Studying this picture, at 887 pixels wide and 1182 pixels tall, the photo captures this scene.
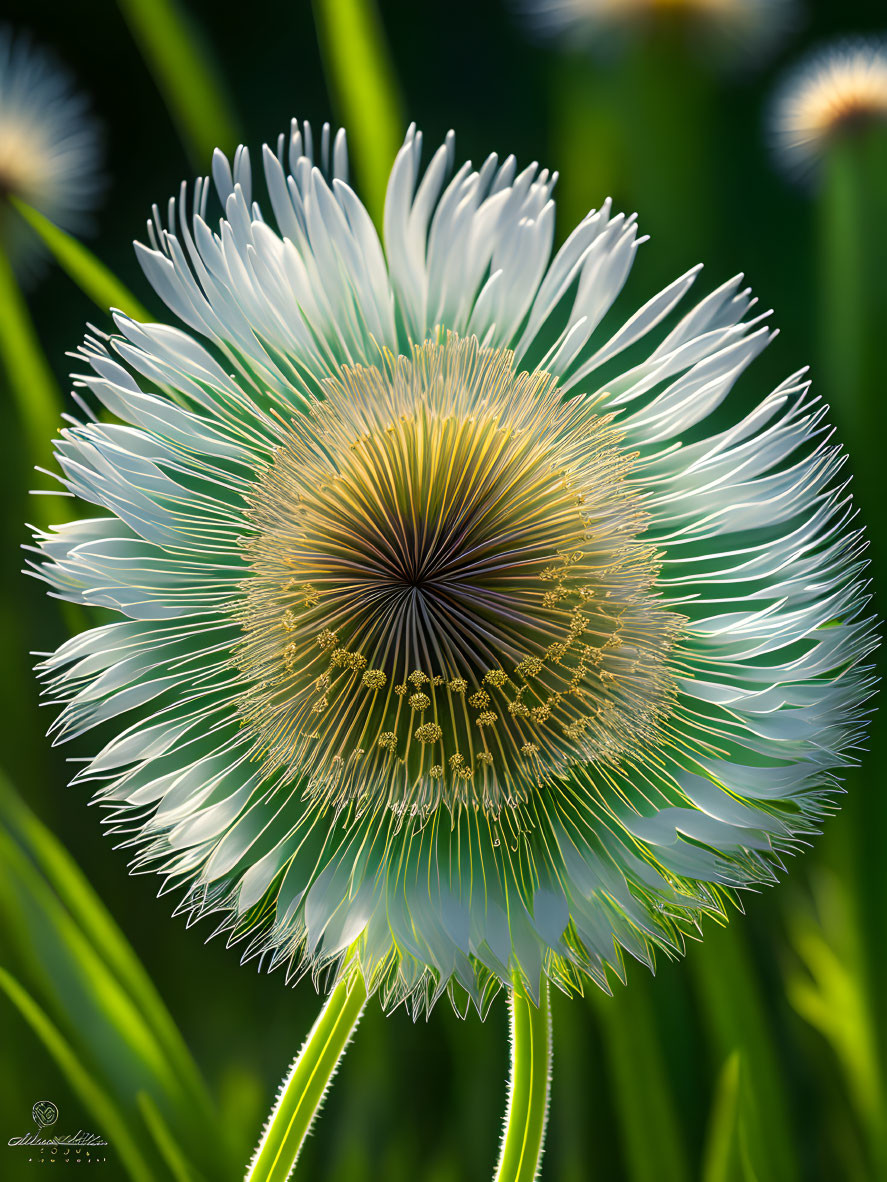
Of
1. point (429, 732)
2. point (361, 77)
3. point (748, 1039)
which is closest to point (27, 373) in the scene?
point (361, 77)

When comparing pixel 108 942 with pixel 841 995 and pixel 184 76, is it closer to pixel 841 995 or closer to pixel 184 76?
pixel 841 995

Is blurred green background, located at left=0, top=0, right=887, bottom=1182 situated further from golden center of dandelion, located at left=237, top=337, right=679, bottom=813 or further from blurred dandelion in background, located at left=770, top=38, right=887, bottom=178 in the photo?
golden center of dandelion, located at left=237, top=337, right=679, bottom=813

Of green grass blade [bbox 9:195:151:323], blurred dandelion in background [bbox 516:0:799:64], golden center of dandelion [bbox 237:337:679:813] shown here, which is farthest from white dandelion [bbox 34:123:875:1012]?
blurred dandelion in background [bbox 516:0:799:64]

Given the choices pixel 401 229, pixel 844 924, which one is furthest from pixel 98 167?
pixel 844 924

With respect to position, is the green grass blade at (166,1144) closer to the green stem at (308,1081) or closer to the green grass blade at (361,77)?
the green stem at (308,1081)

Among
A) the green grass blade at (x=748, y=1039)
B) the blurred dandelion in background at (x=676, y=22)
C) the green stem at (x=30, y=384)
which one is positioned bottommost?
the green grass blade at (x=748, y=1039)

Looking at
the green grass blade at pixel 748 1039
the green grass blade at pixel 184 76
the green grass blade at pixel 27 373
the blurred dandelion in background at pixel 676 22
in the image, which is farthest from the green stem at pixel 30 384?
the green grass blade at pixel 748 1039

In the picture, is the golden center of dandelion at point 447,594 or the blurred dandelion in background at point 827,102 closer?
the golden center of dandelion at point 447,594
